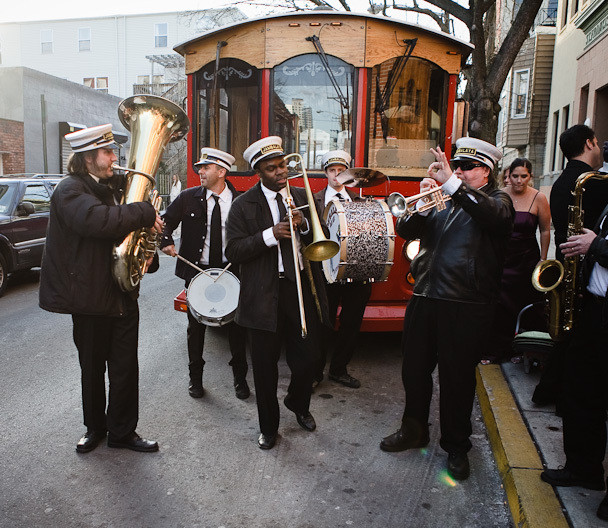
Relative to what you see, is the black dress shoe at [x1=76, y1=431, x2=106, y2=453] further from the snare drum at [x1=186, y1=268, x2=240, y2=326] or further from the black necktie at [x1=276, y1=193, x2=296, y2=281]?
the black necktie at [x1=276, y1=193, x2=296, y2=281]

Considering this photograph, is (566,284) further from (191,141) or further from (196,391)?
(191,141)

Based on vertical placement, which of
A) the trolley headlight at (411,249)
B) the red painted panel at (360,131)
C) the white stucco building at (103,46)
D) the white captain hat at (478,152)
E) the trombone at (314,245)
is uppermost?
the white stucco building at (103,46)

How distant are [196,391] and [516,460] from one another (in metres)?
2.63

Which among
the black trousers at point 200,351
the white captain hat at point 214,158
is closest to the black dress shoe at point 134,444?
the black trousers at point 200,351

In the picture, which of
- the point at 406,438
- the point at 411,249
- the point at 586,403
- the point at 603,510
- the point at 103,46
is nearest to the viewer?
the point at 603,510

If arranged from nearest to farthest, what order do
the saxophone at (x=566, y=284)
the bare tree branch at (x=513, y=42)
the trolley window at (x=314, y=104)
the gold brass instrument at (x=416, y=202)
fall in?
the saxophone at (x=566, y=284) → the gold brass instrument at (x=416, y=202) → the trolley window at (x=314, y=104) → the bare tree branch at (x=513, y=42)

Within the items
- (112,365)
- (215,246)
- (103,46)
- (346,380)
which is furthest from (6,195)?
(103,46)

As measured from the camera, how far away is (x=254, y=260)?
3.89 meters

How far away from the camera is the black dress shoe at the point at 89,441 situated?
12.5ft

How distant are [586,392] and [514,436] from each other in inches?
33.5

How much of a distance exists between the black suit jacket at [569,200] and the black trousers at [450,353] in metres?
0.77

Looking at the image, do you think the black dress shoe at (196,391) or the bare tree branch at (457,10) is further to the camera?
the bare tree branch at (457,10)

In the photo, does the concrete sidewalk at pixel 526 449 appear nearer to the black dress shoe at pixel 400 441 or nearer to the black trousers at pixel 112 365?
the black dress shoe at pixel 400 441

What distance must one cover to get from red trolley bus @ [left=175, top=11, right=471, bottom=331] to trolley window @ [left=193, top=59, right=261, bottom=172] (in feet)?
0.06
